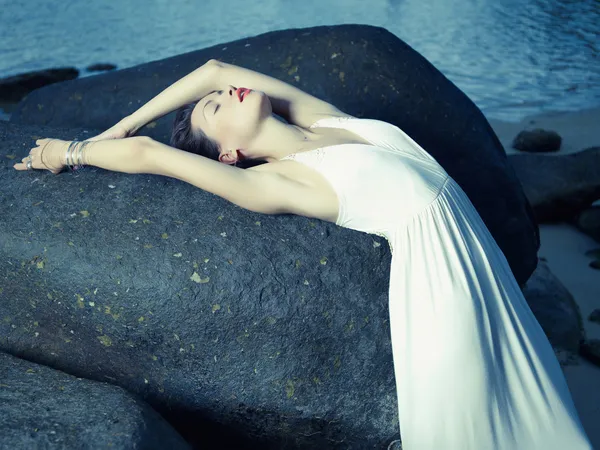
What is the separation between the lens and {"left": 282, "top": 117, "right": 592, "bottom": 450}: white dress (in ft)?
7.23

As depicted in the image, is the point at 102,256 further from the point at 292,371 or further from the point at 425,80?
the point at 425,80

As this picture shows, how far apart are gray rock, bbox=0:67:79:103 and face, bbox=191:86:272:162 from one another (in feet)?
15.4

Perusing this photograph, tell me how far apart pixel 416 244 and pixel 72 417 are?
1137 mm

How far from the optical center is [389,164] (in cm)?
241

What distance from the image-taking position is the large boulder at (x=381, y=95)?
128 inches

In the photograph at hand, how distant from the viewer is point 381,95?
3.24 metres

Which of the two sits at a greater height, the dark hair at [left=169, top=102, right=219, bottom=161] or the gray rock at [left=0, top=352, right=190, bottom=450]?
the dark hair at [left=169, top=102, right=219, bottom=161]

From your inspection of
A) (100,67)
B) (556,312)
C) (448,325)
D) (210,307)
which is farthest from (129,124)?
(100,67)

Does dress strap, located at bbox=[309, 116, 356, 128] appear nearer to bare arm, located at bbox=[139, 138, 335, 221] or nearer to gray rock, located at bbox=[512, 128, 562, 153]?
bare arm, located at bbox=[139, 138, 335, 221]

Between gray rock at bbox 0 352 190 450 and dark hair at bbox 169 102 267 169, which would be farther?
dark hair at bbox 169 102 267 169

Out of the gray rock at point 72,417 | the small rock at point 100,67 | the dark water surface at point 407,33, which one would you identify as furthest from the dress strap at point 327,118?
the small rock at point 100,67

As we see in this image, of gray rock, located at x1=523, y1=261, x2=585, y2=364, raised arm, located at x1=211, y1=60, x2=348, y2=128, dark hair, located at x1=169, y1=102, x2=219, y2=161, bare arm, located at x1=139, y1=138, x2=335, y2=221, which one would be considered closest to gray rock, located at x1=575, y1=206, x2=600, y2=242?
gray rock, located at x1=523, y1=261, x2=585, y2=364

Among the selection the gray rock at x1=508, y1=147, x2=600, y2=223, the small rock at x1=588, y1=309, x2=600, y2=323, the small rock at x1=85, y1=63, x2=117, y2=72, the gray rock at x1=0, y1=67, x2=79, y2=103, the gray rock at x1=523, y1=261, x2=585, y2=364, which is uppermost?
the gray rock at x1=508, y1=147, x2=600, y2=223

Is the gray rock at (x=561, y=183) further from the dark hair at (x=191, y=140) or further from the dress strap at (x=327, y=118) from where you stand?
the dark hair at (x=191, y=140)
